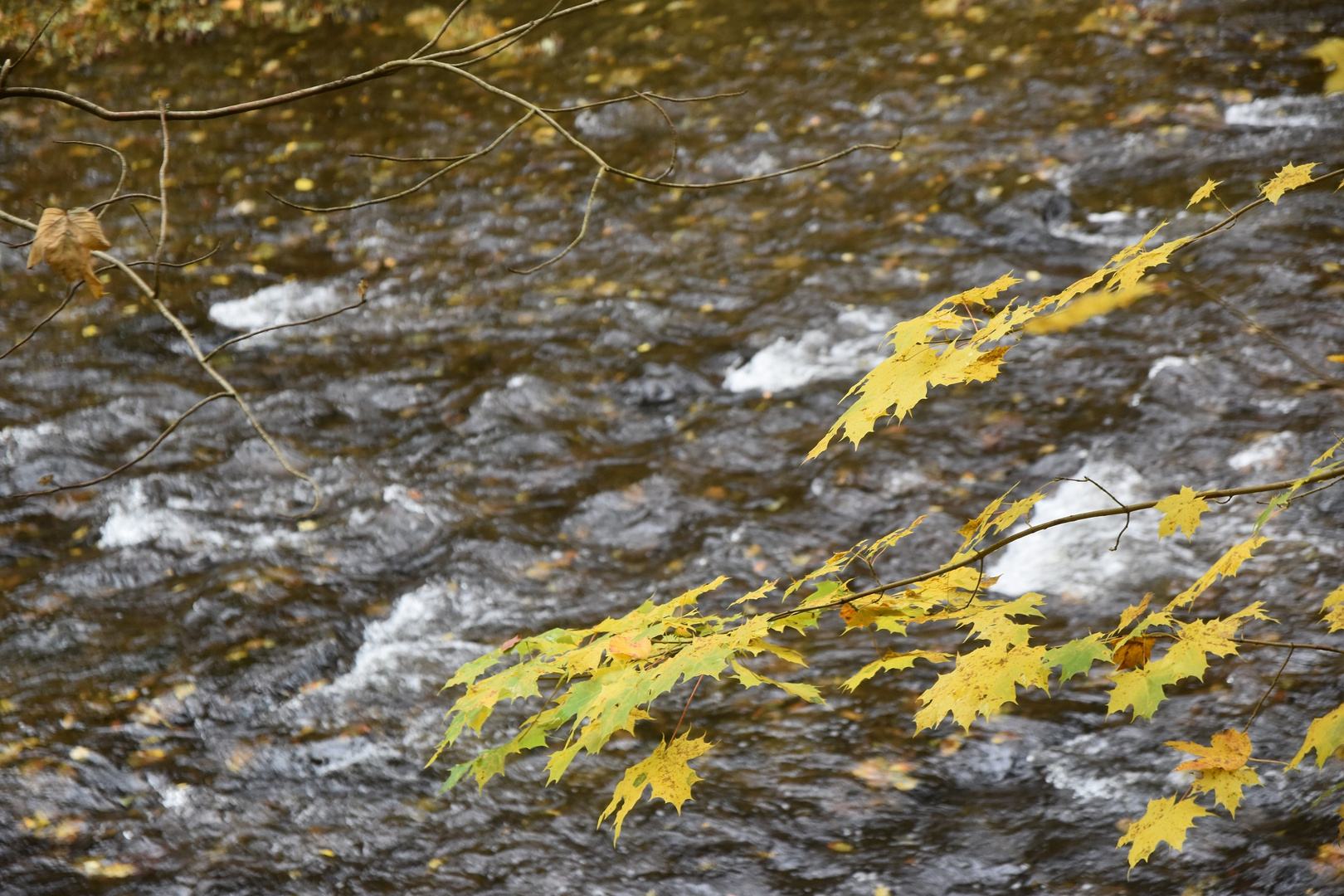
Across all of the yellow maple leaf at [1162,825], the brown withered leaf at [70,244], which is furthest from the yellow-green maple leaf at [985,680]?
the brown withered leaf at [70,244]

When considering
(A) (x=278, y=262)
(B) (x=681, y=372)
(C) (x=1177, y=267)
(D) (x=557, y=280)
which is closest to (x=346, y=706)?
(B) (x=681, y=372)

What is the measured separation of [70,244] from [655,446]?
3144mm

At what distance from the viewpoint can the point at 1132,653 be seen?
2012mm

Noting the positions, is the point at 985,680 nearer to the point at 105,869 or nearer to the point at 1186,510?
the point at 1186,510

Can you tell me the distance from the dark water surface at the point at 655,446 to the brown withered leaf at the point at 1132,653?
1053 millimetres

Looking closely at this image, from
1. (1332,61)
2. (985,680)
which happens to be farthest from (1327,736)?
(1332,61)

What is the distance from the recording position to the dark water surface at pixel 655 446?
10.3 ft

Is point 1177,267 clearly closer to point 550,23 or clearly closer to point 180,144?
point 550,23

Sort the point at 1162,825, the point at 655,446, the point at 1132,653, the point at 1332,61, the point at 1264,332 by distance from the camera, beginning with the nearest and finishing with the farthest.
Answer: the point at 1264,332 < the point at 1132,653 < the point at 1162,825 < the point at 655,446 < the point at 1332,61

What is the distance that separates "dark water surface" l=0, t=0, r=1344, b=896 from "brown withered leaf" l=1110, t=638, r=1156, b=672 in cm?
105

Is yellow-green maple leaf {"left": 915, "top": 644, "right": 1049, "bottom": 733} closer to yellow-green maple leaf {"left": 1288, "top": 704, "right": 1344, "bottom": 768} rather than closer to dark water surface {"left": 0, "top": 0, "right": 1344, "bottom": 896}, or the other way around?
yellow-green maple leaf {"left": 1288, "top": 704, "right": 1344, "bottom": 768}

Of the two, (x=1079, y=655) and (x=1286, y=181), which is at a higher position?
(x=1286, y=181)

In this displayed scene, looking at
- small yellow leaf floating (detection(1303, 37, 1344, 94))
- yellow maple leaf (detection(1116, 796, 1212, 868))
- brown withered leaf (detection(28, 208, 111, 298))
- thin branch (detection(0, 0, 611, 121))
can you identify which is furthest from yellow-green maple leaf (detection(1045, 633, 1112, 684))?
small yellow leaf floating (detection(1303, 37, 1344, 94))

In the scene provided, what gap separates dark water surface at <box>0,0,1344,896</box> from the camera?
3129mm
